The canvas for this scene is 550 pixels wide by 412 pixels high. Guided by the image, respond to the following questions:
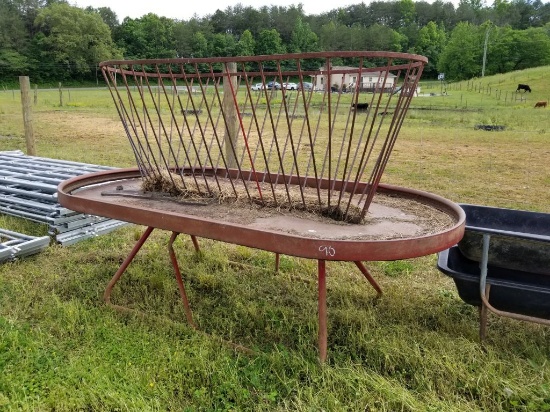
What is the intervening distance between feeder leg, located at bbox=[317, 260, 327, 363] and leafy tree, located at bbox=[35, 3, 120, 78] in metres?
55.1

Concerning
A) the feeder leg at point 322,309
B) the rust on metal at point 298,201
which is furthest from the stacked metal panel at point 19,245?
the feeder leg at point 322,309

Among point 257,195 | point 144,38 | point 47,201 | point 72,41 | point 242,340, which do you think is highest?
point 72,41

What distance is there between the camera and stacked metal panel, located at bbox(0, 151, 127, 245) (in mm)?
4059

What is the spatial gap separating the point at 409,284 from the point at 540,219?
3.12 ft

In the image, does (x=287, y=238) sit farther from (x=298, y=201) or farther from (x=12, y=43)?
(x=12, y=43)

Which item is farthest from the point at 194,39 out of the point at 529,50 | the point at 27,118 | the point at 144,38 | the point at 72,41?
the point at 529,50

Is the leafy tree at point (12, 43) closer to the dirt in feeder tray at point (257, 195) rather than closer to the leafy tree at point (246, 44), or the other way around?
the leafy tree at point (246, 44)

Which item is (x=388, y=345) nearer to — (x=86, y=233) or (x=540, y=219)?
(x=540, y=219)

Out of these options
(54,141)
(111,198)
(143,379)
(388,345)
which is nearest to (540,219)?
(388,345)

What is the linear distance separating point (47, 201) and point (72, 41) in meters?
Result: 62.0

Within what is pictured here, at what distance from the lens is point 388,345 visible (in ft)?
7.77

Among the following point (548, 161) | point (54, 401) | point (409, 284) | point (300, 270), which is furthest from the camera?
point (548, 161)

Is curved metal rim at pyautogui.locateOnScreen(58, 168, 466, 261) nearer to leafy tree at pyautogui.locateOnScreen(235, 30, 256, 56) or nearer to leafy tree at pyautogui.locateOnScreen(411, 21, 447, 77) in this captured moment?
leafy tree at pyautogui.locateOnScreen(235, 30, 256, 56)

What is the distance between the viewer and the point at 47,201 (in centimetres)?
443
